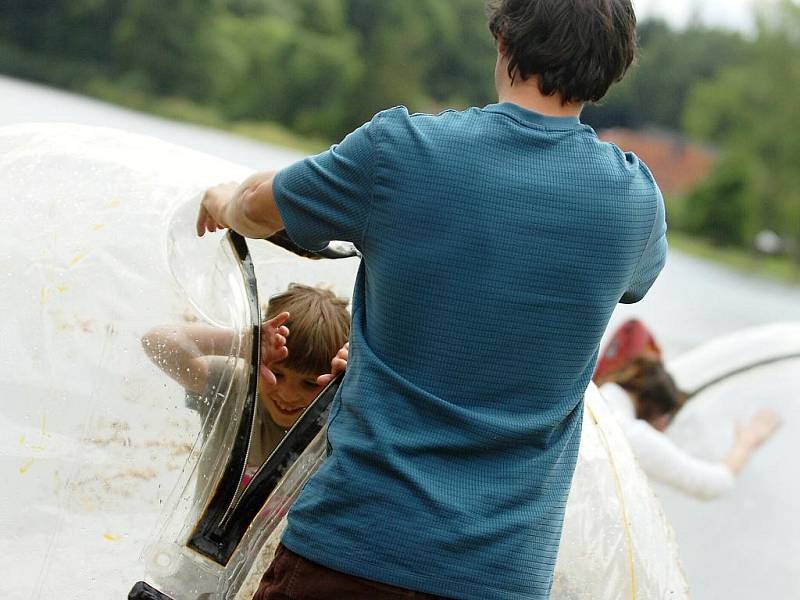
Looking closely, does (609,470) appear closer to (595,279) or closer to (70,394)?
(595,279)

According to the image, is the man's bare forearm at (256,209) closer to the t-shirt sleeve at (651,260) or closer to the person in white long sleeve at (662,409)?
the t-shirt sleeve at (651,260)

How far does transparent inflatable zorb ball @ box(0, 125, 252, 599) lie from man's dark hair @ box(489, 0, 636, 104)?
2.74 ft

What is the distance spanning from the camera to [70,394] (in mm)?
2008

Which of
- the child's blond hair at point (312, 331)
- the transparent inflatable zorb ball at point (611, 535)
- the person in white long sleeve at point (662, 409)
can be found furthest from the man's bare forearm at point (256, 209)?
the person in white long sleeve at point (662, 409)

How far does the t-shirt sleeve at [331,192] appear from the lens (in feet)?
4.89

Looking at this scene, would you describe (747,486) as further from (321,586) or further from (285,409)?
(321,586)

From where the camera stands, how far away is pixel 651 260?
167 cm

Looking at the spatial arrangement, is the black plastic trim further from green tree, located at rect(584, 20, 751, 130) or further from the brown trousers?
green tree, located at rect(584, 20, 751, 130)

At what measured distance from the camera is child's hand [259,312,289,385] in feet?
7.15

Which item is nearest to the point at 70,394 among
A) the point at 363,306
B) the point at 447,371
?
the point at 363,306

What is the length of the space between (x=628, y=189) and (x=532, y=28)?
0.25 m

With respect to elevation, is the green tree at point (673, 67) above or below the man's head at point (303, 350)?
below

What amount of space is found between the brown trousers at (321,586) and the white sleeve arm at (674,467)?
254 centimetres

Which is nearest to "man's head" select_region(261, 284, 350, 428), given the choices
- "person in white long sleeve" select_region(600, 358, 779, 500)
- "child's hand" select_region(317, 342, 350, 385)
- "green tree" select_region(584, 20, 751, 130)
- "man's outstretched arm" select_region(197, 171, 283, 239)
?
"child's hand" select_region(317, 342, 350, 385)
